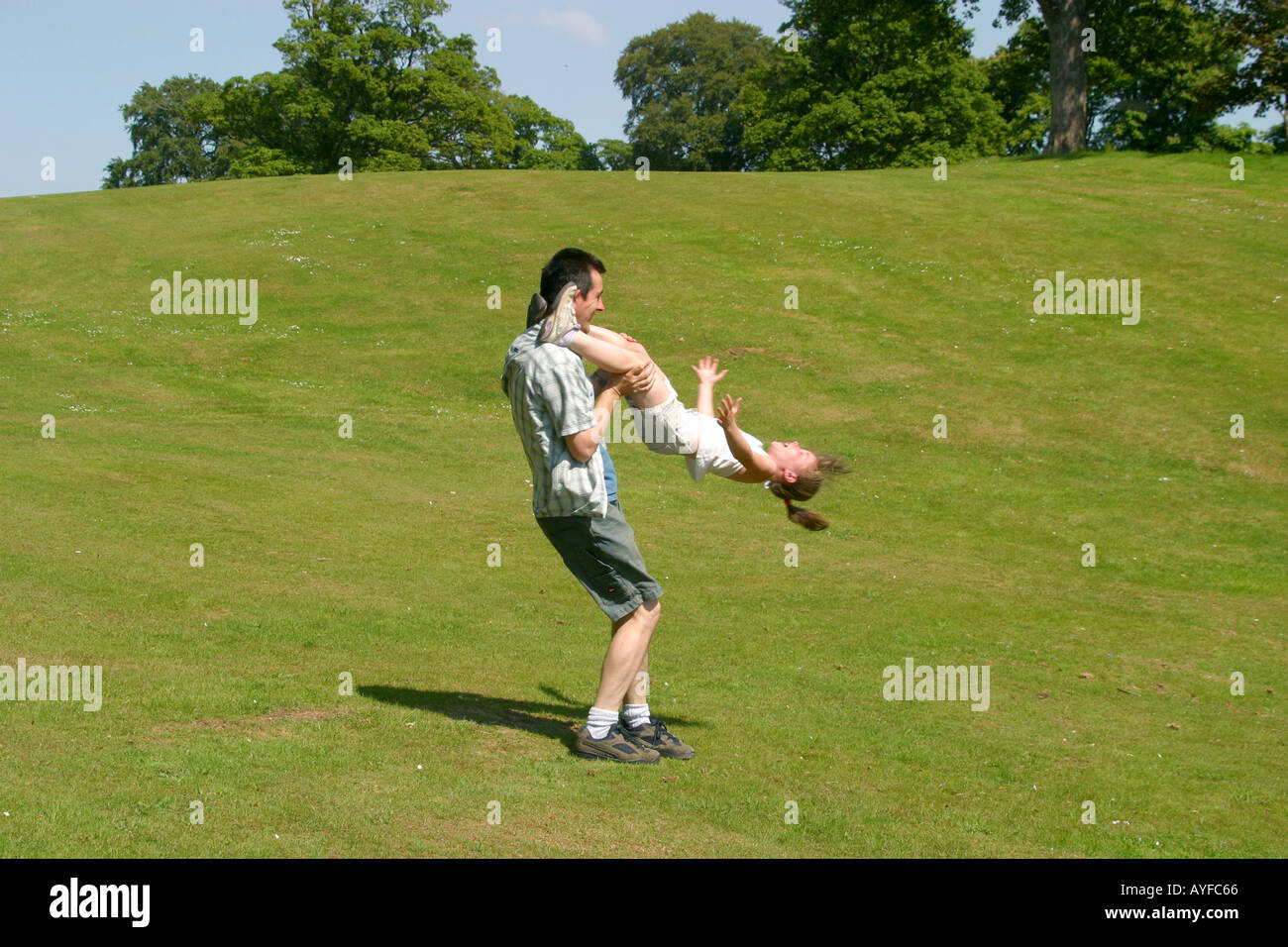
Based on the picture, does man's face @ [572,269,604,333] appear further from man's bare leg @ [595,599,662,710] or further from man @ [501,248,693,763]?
man's bare leg @ [595,599,662,710]

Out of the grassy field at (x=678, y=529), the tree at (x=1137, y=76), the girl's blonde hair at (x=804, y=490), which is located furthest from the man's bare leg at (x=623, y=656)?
the tree at (x=1137, y=76)

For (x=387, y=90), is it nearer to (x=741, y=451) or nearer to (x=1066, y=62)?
(x=1066, y=62)

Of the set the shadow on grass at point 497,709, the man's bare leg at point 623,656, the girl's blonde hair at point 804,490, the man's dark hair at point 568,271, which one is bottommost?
the shadow on grass at point 497,709

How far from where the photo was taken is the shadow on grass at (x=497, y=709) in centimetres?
805

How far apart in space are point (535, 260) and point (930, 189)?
14761 millimetres

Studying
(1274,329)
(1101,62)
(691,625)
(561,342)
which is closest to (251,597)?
(691,625)

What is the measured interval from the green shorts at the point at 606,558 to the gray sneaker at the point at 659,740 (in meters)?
0.81

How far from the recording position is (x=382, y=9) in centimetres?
6825

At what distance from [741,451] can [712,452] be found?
262 mm

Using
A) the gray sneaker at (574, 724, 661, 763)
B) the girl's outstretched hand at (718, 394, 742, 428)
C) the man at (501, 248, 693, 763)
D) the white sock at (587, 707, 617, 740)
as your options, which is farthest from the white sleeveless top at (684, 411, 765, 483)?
the gray sneaker at (574, 724, 661, 763)

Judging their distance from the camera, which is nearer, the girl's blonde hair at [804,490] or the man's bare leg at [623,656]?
the man's bare leg at [623,656]

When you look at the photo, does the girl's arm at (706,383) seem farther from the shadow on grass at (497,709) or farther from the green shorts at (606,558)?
the shadow on grass at (497,709)

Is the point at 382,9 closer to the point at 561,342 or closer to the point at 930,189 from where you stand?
the point at 930,189

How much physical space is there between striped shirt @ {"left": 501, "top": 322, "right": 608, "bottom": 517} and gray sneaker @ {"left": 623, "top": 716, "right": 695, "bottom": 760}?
1591 millimetres
